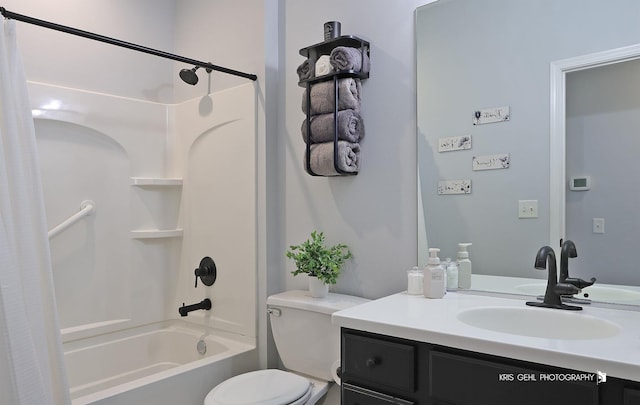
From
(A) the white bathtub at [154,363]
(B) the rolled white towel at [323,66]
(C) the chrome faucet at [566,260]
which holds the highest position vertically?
(B) the rolled white towel at [323,66]

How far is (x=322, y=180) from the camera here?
220 centimetres

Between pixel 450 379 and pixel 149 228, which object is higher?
pixel 149 228

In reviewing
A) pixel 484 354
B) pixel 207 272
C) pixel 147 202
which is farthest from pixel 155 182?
pixel 484 354

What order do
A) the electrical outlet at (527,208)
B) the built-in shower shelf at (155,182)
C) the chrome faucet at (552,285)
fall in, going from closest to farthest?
1. the chrome faucet at (552,285)
2. the electrical outlet at (527,208)
3. the built-in shower shelf at (155,182)

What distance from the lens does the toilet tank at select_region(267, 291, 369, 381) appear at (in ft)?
6.20

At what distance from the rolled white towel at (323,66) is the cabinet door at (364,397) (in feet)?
4.10

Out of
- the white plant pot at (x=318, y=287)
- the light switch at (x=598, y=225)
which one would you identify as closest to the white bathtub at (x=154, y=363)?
the white plant pot at (x=318, y=287)

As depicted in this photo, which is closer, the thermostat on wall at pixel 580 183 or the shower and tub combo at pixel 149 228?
the thermostat on wall at pixel 580 183

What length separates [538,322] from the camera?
4.72 feet

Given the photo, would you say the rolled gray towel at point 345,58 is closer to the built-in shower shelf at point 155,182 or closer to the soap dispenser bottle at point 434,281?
the soap dispenser bottle at point 434,281

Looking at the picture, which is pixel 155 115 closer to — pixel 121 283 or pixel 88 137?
pixel 88 137

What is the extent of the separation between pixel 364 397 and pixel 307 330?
63cm

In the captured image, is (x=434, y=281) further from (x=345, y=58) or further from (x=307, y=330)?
(x=345, y=58)

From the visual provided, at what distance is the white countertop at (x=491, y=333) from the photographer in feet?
3.29
